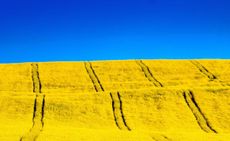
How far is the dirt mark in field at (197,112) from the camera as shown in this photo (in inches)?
1853

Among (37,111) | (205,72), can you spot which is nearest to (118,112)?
(37,111)

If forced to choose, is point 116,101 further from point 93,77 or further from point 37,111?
point 93,77

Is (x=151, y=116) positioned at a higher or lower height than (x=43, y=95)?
lower

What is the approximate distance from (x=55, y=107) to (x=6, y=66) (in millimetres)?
21157

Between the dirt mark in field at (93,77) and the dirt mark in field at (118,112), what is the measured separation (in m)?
4.50

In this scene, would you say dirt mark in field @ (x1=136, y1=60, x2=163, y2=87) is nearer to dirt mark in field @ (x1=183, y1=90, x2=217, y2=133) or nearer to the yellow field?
the yellow field

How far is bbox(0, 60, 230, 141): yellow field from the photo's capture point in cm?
4247

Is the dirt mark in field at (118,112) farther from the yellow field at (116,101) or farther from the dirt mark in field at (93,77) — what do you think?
the dirt mark in field at (93,77)

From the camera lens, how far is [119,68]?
6744cm

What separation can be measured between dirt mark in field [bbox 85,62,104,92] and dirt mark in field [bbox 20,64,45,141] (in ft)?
20.7

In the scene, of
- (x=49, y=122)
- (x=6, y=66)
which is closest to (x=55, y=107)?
(x=49, y=122)

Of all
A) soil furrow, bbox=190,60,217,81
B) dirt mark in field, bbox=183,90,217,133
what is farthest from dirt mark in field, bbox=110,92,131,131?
soil furrow, bbox=190,60,217,81

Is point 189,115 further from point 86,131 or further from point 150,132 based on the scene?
point 86,131

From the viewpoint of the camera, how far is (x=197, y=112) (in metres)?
50.6
